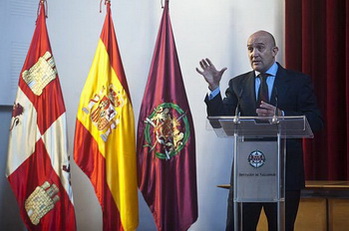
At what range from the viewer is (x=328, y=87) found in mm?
5309

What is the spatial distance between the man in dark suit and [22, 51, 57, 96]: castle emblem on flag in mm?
1258

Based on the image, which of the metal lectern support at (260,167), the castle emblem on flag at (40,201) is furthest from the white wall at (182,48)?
the metal lectern support at (260,167)

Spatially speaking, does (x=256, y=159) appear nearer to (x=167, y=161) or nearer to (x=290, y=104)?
(x=290, y=104)

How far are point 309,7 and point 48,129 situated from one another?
2480 millimetres

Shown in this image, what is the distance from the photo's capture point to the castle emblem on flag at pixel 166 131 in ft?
15.7

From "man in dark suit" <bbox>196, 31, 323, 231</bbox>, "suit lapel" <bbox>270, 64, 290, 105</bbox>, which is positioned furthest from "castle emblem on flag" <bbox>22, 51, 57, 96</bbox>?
"suit lapel" <bbox>270, 64, 290, 105</bbox>

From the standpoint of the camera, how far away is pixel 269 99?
4.15 m

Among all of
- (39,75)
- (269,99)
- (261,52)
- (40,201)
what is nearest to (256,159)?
(269,99)

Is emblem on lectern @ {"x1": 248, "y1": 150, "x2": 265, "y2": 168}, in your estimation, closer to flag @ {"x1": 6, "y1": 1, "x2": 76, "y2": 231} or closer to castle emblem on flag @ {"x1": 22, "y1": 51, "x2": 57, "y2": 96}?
flag @ {"x1": 6, "y1": 1, "x2": 76, "y2": 231}

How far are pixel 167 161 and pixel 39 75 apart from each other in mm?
1157

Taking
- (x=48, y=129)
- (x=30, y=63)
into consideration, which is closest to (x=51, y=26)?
(x=30, y=63)

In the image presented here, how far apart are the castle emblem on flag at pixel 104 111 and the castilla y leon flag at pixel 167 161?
0.20 m

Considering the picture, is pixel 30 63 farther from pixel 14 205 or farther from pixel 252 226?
pixel 252 226

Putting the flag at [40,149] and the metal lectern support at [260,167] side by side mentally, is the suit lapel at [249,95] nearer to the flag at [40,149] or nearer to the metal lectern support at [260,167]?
the metal lectern support at [260,167]
